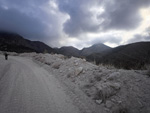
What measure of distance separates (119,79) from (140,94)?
1106mm

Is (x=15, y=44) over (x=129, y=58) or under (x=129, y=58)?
over

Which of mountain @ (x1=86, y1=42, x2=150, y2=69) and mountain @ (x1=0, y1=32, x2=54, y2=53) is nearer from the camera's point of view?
mountain @ (x1=86, y1=42, x2=150, y2=69)

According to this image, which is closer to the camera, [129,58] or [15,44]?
[129,58]

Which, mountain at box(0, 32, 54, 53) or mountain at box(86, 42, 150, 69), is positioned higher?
mountain at box(0, 32, 54, 53)

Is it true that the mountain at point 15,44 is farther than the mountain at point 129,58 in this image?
Yes

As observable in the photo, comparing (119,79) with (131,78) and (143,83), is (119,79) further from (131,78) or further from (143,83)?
(143,83)

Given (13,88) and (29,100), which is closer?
(29,100)

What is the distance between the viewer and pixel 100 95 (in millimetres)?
4094

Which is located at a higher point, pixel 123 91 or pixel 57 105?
pixel 123 91

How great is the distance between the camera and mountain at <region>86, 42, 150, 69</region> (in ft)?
25.8

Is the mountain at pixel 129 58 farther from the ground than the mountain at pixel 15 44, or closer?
closer

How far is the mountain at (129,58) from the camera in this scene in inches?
309

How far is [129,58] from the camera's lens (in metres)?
38.4

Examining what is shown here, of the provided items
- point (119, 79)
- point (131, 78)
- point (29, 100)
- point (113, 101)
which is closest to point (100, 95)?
point (113, 101)
